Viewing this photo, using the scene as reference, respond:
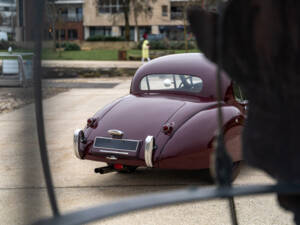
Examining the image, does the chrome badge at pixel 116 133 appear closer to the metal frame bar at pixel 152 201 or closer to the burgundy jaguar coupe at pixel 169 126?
the burgundy jaguar coupe at pixel 169 126

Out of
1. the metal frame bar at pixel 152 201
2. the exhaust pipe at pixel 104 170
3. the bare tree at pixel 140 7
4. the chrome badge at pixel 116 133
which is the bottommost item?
the exhaust pipe at pixel 104 170

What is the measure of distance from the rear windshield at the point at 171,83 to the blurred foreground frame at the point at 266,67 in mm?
4130

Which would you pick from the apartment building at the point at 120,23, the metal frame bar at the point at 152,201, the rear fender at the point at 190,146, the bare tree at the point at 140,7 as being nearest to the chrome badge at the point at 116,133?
the rear fender at the point at 190,146

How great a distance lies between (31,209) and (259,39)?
66cm

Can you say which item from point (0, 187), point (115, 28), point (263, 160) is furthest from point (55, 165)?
point (115, 28)

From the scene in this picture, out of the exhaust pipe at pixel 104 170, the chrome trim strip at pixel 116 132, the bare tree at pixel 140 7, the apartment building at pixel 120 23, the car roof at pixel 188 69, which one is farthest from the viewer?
the apartment building at pixel 120 23

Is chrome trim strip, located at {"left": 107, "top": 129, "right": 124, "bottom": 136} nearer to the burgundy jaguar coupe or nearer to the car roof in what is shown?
the burgundy jaguar coupe

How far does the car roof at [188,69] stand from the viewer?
5.40m

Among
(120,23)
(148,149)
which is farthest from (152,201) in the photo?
(120,23)

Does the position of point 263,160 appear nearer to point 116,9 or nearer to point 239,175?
point 239,175

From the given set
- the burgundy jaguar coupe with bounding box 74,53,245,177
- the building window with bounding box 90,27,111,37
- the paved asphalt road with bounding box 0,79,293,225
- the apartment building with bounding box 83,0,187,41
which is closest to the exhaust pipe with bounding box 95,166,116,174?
the burgundy jaguar coupe with bounding box 74,53,245,177

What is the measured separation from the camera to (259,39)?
1225mm

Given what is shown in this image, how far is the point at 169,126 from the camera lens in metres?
4.70

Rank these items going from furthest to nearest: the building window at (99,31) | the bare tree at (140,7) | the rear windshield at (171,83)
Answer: the building window at (99,31)
the bare tree at (140,7)
the rear windshield at (171,83)
